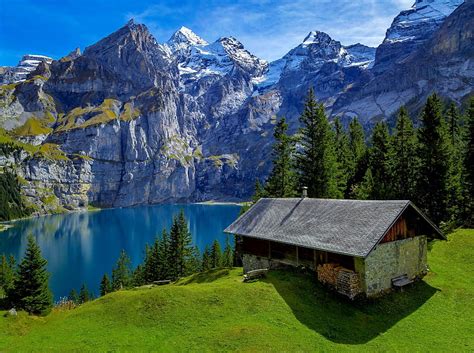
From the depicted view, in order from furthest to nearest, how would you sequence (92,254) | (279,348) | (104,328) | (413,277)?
(92,254)
(413,277)
(104,328)
(279,348)

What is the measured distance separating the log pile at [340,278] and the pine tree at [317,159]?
24.9 metres

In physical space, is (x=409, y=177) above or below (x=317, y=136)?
below

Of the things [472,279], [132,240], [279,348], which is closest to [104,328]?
[279,348]

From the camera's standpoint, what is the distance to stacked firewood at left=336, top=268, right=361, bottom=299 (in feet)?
91.2

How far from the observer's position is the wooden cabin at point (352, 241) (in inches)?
1102

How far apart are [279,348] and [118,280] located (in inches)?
2913

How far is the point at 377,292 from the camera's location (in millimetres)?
28531

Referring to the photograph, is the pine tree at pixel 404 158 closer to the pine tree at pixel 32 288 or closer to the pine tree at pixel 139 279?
the pine tree at pixel 32 288

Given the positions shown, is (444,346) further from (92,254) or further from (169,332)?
(92,254)

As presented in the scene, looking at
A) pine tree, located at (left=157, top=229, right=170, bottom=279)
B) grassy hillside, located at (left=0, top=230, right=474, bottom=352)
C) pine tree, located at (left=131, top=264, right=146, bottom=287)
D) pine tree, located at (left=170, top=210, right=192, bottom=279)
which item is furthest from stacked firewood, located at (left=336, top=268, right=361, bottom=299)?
pine tree, located at (left=131, top=264, right=146, bottom=287)

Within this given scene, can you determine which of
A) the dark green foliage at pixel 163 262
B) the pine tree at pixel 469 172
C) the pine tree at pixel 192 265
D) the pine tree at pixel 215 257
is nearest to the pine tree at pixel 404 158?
the pine tree at pixel 469 172

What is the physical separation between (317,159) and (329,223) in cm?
2481

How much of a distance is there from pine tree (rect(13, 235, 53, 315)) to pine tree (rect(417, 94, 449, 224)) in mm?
49035

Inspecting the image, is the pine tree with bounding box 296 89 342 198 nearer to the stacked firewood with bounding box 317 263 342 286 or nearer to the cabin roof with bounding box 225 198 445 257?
the cabin roof with bounding box 225 198 445 257
